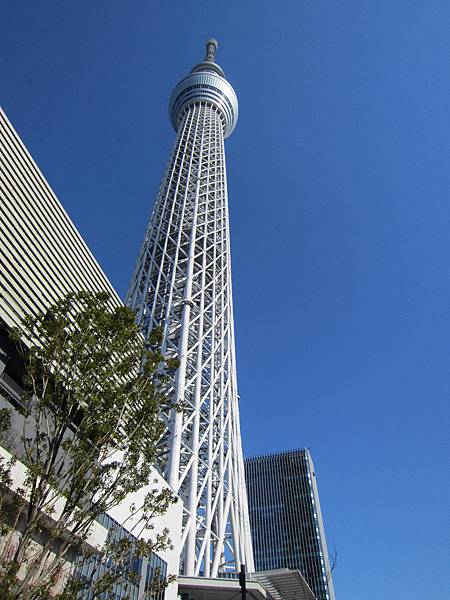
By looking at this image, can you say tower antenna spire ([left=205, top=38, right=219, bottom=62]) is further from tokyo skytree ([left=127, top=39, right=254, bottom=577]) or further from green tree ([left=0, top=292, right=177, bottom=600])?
green tree ([left=0, top=292, right=177, bottom=600])

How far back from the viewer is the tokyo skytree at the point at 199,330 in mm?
26797

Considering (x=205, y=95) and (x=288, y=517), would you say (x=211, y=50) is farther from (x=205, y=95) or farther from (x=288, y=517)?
(x=288, y=517)

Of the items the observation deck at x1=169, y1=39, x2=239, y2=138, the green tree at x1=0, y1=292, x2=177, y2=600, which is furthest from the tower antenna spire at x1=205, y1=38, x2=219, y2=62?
the green tree at x1=0, y1=292, x2=177, y2=600

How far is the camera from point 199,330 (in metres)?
35.1

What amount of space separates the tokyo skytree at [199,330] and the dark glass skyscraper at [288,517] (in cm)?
6986

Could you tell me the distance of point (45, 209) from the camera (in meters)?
21.0

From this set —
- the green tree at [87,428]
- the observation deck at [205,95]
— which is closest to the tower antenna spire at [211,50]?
the observation deck at [205,95]

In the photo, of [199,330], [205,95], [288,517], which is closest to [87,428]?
[199,330]

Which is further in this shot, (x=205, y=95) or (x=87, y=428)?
(x=205, y=95)

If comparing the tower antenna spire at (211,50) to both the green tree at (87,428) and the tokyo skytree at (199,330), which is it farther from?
the green tree at (87,428)

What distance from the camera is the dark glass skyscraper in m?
93.4

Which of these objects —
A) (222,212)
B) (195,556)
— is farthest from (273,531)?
(195,556)

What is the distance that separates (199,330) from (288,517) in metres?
77.6

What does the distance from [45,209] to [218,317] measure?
770 inches
